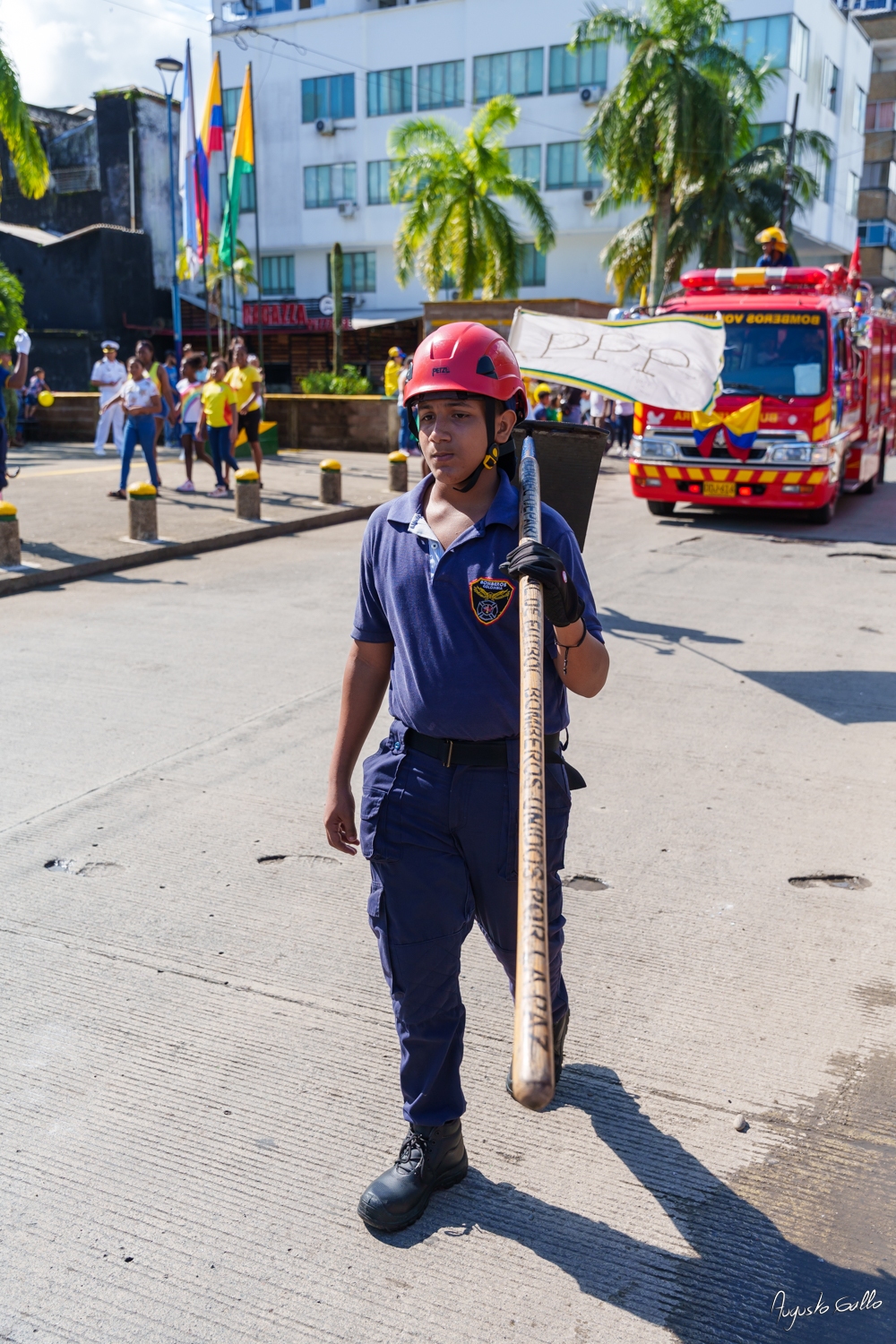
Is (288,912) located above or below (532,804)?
below

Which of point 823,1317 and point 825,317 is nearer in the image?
point 823,1317

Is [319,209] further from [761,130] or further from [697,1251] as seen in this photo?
[697,1251]

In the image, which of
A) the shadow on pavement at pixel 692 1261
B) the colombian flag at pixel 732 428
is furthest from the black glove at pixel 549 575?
the colombian flag at pixel 732 428

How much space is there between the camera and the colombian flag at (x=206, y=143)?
25152mm

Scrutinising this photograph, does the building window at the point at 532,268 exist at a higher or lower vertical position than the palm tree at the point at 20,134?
higher

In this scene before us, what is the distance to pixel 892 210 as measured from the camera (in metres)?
56.4

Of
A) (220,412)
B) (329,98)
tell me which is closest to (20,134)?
(220,412)

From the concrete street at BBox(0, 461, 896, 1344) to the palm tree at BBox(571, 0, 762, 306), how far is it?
25891 mm

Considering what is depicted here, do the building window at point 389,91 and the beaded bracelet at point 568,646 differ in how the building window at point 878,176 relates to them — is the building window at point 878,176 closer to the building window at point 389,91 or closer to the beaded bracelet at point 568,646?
the building window at point 389,91

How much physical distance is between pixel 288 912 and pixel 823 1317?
228 centimetres

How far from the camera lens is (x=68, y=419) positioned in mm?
24891

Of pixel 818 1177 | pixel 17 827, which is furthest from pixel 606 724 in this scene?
pixel 818 1177

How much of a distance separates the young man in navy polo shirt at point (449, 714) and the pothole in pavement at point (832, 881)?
2088 millimetres

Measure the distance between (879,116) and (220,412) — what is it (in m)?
52.3
